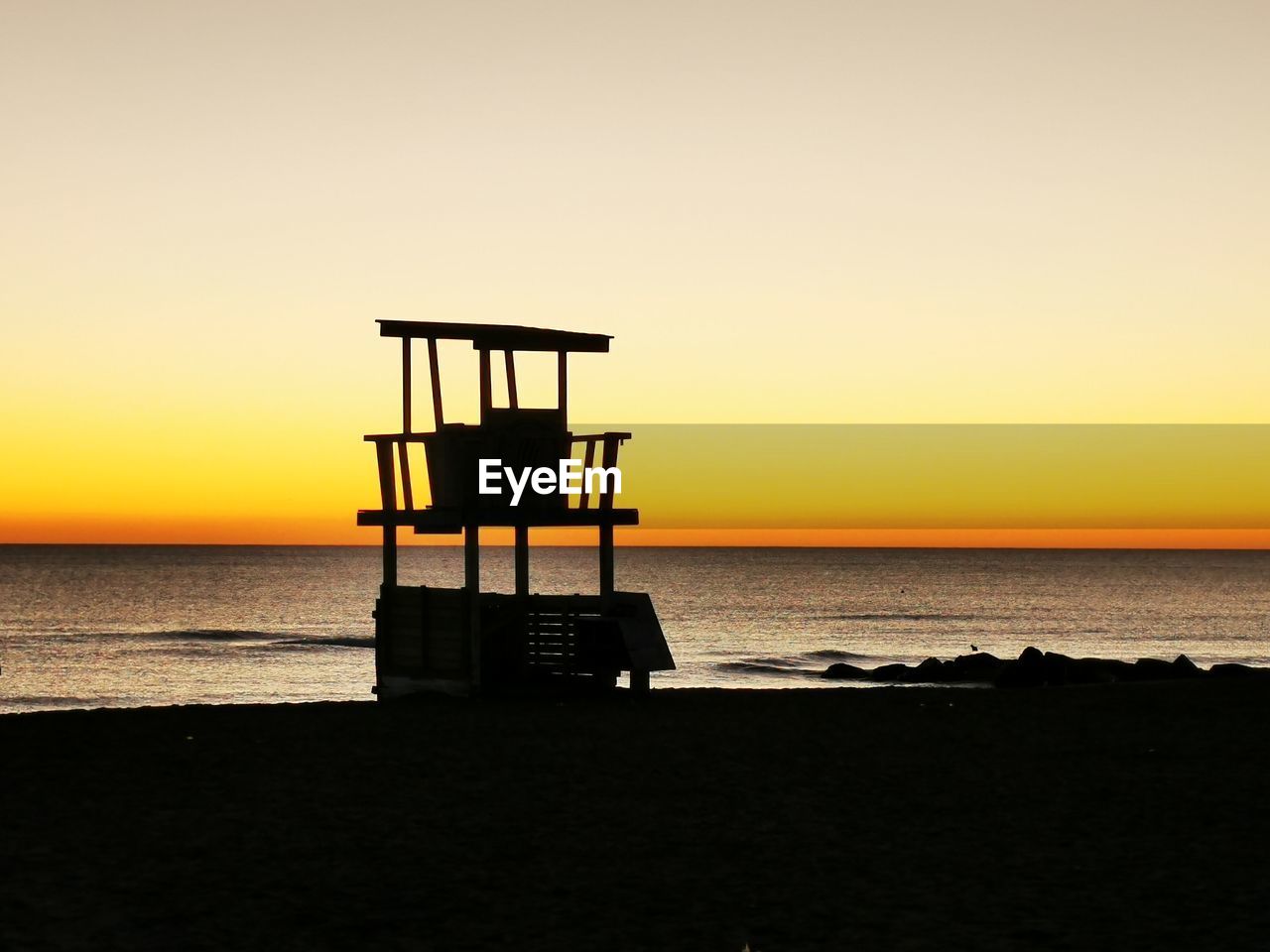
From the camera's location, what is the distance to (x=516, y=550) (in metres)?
21.8

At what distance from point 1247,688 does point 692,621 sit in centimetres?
6977

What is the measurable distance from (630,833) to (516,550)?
10928mm

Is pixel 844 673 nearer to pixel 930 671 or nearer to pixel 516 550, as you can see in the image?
pixel 930 671

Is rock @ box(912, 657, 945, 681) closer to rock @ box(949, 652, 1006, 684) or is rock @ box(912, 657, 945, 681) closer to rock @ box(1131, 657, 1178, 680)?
rock @ box(949, 652, 1006, 684)

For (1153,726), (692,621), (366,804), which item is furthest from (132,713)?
(692,621)

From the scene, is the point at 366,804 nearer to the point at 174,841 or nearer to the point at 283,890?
the point at 174,841

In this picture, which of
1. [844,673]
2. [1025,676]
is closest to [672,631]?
[844,673]

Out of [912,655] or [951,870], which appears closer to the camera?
[951,870]

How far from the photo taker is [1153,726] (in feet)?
60.6

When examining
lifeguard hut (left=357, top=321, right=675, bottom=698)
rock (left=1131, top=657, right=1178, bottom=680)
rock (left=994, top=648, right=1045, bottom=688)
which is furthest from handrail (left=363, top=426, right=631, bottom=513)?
rock (left=1131, top=657, right=1178, bottom=680)

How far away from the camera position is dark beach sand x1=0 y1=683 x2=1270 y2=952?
327 inches

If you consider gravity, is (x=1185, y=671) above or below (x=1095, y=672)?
below

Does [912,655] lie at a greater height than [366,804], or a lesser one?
lesser

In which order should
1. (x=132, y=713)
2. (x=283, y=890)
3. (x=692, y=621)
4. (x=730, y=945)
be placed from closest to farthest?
(x=730, y=945) → (x=283, y=890) → (x=132, y=713) → (x=692, y=621)
